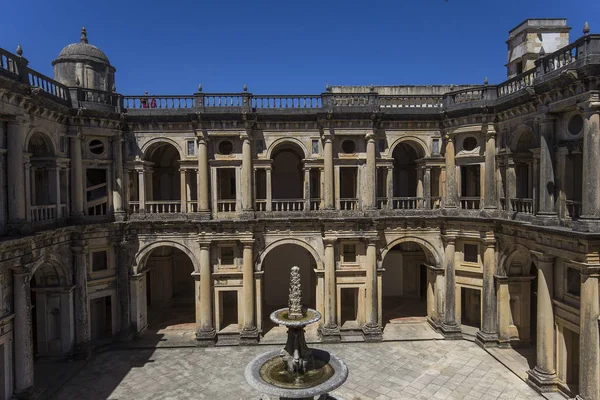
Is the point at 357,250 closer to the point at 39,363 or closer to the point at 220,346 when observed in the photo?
the point at 220,346

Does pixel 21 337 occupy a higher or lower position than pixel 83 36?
lower

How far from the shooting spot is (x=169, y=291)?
2953cm

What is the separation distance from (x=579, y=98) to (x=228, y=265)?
19.4 meters

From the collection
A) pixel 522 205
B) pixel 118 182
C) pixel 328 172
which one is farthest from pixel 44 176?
pixel 522 205

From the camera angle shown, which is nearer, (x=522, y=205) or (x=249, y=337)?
(x=522, y=205)

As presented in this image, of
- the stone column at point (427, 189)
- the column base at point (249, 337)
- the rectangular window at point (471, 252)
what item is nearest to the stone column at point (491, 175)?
the rectangular window at point (471, 252)

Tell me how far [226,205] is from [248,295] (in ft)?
20.4

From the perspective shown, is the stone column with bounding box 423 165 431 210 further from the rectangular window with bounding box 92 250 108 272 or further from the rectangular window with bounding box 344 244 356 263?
the rectangular window with bounding box 92 250 108 272

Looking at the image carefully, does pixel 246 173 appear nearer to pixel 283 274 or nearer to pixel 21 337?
pixel 283 274

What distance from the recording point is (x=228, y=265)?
22.6m

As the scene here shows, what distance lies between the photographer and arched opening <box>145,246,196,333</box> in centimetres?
2547

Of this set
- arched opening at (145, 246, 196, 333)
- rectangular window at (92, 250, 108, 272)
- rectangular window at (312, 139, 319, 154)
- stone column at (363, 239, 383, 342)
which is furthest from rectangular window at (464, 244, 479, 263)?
rectangular window at (92, 250, 108, 272)

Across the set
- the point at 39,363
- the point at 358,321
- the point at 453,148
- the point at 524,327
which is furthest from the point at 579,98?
the point at 39,363

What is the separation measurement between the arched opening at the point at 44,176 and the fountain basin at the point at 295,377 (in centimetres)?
1337
